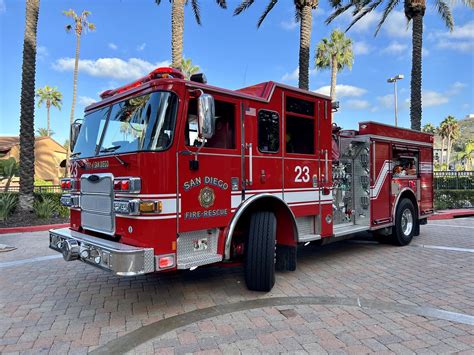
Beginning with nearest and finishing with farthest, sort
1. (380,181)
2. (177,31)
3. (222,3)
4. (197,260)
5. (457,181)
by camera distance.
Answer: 1. (197,260)
2. (380,181)
3. (177,31)
4. (222,3)
5. (457,181)

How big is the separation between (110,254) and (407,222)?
6.49 metres

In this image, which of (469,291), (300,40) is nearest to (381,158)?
(469,291)

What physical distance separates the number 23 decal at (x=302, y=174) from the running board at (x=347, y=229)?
1.20 meters

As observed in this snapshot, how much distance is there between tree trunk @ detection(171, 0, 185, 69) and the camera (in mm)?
12164

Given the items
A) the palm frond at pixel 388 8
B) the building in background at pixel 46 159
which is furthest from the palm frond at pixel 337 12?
the building in background at pixel 46 159

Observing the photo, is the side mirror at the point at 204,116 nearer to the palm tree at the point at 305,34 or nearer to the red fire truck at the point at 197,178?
the red fire truck at the point at 197,178

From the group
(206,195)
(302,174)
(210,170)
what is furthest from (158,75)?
(302,174)

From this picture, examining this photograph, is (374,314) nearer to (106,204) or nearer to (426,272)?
(426,272)

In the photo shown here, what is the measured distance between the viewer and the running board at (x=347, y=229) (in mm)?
6017

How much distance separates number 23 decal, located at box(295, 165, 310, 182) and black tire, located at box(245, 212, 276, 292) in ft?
2.92

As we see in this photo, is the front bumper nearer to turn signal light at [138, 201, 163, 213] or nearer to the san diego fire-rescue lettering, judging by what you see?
turn signal light at [138, 201, 163, 213]

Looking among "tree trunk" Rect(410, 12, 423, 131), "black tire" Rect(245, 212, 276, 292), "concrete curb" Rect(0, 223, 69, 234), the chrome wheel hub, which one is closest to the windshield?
"black tire" Rect(245, 212, 276, 292)

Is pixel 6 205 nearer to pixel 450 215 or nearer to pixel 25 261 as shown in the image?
pixel 25 261

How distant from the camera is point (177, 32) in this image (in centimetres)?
1219
